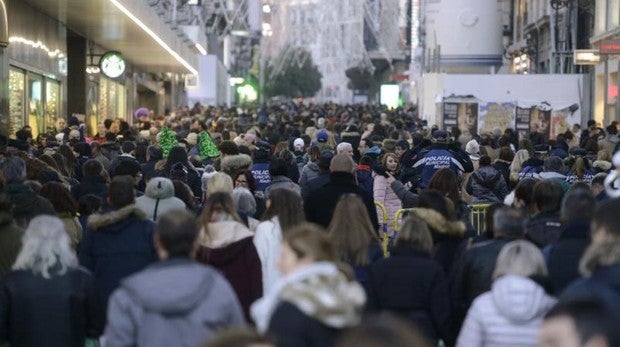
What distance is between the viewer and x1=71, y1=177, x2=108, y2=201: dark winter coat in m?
13.9

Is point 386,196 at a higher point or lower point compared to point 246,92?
lower

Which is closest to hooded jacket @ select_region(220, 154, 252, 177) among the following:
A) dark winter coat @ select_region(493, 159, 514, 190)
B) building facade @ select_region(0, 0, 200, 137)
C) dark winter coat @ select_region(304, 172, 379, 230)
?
dark winter coat @ select_region(304, 172, 379, 230)

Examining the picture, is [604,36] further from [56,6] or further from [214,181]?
[214,181]

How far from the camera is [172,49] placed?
38750mm

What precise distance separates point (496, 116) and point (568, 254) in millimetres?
28041

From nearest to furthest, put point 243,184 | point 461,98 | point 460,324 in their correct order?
point 460,324 → point 243,184 → point 461,98

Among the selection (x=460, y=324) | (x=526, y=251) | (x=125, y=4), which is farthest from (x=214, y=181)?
(x=125, y=4)

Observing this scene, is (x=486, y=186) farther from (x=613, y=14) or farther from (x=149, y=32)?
(x=613, y=14)

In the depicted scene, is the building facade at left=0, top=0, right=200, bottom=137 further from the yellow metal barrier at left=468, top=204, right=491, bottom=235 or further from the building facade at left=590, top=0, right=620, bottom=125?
the building facade at left=590, top=0, right=620, bottom=125

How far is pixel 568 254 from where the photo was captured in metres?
8.87

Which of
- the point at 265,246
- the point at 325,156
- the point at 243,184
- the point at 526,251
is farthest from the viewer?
the point at 325,156

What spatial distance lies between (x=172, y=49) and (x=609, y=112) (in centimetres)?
1202

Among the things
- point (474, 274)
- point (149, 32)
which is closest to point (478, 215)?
point (474, 274)

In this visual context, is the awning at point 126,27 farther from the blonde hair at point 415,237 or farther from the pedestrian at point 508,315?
the pedestrian at point 508,315
